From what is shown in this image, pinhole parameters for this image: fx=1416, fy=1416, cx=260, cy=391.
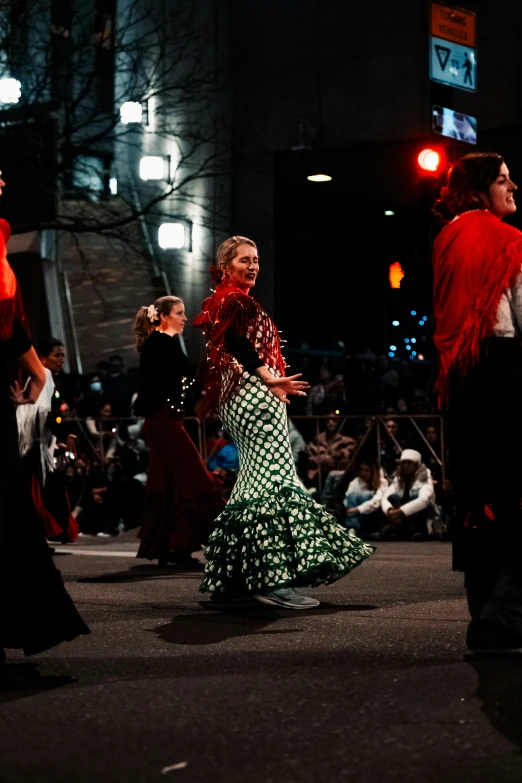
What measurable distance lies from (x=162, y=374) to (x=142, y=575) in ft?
4.52

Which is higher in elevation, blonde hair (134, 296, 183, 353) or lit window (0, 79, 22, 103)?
lit window (0, 79, 22, 103)

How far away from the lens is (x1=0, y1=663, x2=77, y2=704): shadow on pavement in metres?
4.46

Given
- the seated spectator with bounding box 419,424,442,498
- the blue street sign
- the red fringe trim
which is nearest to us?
the red fringe trim

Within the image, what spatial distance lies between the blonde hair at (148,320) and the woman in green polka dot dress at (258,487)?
243cm

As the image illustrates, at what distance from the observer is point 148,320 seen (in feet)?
32.5

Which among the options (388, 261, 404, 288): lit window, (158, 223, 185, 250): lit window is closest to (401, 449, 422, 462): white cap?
(388, 261, 404, 288): lit window

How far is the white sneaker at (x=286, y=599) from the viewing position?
6.94 metres

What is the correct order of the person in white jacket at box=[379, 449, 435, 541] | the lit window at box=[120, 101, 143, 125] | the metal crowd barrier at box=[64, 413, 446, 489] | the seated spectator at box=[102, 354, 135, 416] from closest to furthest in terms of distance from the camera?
1. the person in white jacket at box=[379, 449, 435, 541]
2. the metal crowd barrier at box=[64, 413, 446, 489]
3. the seated spectator at box=[102, 354, 135, 416]
4. the lit window at box=[120, 101, 143, 125]

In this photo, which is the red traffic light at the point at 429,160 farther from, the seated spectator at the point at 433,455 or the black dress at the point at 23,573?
the black dress at the point at 23,573

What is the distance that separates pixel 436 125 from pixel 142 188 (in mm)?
12924

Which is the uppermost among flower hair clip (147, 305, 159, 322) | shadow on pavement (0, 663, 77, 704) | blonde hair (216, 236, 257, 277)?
blonde hair (216, 236, 257, 277)

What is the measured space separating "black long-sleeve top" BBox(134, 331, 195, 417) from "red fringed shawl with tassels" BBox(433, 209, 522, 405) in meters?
4.26

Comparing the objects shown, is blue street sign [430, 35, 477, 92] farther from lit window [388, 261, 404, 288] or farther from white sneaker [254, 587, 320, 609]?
white sneaker [254, 587, 320, 609]

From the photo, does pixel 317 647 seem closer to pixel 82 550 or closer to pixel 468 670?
pixel 468 670
